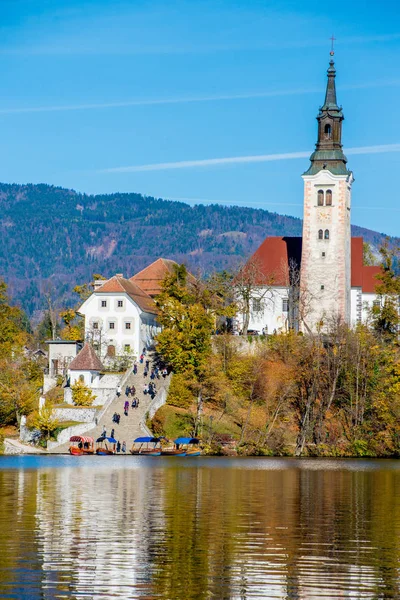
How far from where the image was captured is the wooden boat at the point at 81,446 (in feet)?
224

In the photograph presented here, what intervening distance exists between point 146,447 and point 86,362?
43.3 feet

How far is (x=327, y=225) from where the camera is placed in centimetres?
9281

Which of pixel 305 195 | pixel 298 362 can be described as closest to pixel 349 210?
pixel 305 195

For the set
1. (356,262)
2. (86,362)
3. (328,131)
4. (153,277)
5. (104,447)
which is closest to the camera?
(104,447)

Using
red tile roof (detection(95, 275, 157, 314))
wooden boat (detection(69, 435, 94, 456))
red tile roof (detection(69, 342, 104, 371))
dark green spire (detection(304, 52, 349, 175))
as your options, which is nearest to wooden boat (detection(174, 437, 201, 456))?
wooden boat (detection(69, 435, 94, 456))

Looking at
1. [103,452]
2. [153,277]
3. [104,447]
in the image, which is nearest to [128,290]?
[153,277]

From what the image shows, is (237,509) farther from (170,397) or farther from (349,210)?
(349,210)

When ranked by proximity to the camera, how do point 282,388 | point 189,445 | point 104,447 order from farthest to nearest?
point 282,388 < point 189,445 < point 104,447

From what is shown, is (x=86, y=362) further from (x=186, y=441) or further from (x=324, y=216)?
(x=324, y=216)

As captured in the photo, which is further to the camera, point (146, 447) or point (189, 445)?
point (189, 445)

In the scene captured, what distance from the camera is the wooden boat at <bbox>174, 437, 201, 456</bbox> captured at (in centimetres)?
6944

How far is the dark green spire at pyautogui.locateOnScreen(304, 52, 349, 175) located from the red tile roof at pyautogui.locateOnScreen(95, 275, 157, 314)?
56.2ft

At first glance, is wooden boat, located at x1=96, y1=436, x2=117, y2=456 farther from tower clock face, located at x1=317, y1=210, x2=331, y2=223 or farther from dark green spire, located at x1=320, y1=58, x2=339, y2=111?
dark green spire, located at x1=320, y1=58, x2=339, y2=111

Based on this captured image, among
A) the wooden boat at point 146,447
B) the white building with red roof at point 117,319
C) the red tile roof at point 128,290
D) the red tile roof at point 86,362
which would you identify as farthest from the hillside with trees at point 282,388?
the red tile roof at point 128,290
